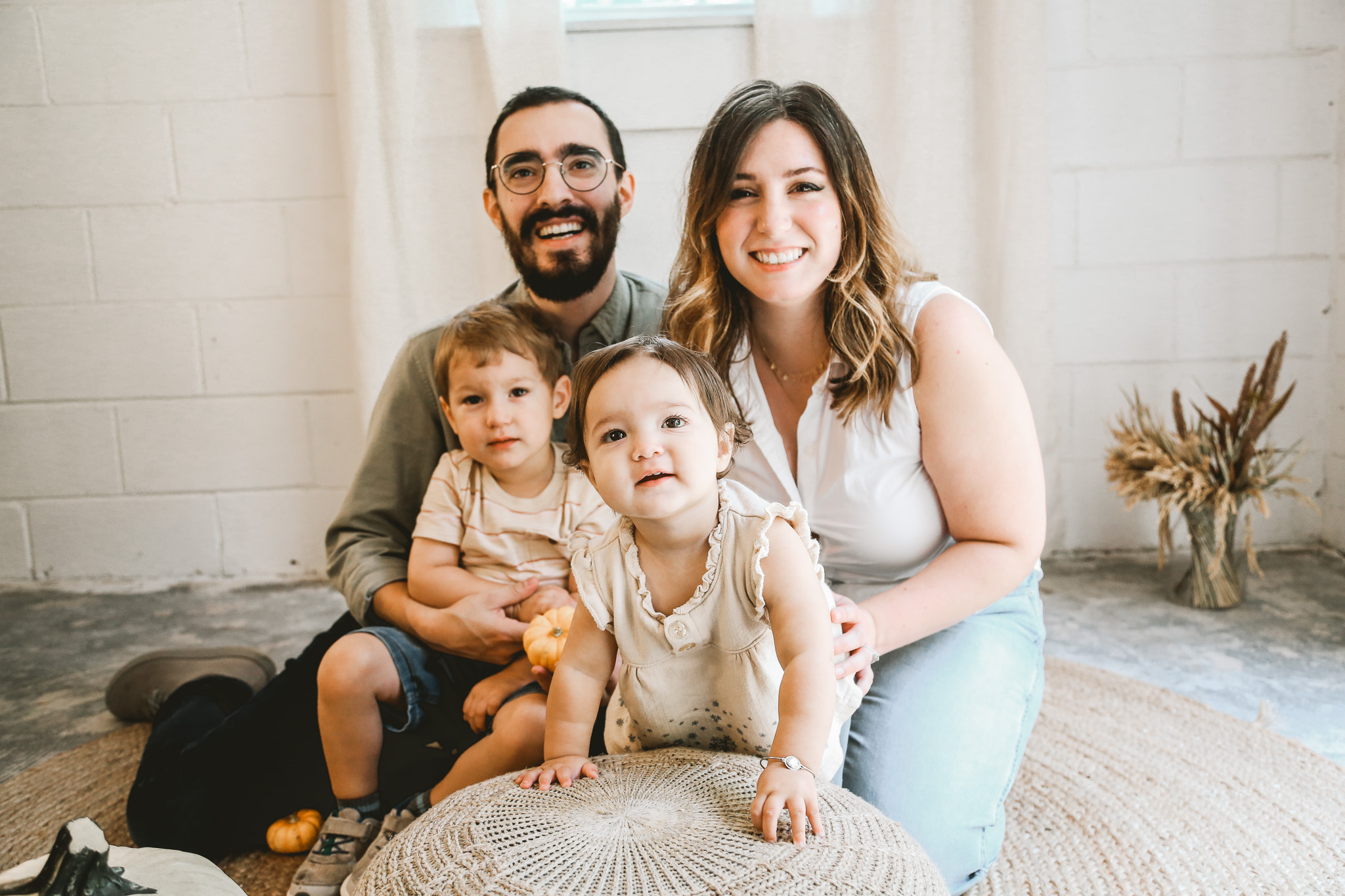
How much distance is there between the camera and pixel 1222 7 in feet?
8.25

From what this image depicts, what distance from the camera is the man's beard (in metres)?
1.71

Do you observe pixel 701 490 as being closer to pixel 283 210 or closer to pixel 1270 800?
pixel 1270 800

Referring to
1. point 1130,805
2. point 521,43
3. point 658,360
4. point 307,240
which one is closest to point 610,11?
point 521,43

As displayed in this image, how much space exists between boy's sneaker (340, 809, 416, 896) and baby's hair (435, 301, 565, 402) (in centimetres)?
65

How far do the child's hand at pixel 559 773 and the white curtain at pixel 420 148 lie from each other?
1643mm

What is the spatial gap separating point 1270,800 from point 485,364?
141 cm

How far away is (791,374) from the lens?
1482 mm

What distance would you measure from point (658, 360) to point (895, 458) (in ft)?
1.57

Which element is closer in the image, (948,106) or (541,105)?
(541,105)

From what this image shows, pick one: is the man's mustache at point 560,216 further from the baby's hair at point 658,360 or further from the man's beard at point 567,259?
the baby's hair at point 658,360

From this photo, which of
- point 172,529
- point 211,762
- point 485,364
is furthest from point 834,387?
point 172,529

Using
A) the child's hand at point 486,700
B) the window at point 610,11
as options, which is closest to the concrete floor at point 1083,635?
the child's hand at point 486,700

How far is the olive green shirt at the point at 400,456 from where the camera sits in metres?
1.68

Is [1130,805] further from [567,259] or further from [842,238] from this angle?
[567,259]
